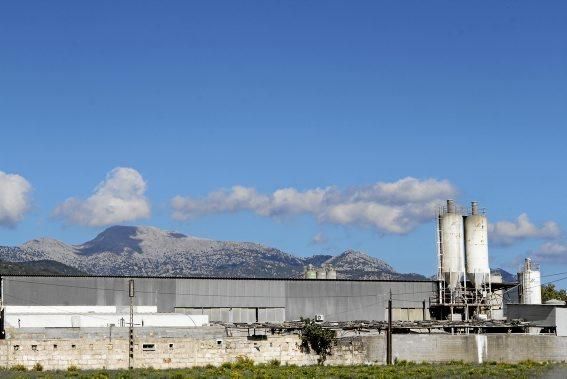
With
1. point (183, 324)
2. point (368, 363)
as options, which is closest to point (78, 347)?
point (183, 324)

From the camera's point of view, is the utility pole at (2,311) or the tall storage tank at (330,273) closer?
the utility pole at (2,311)

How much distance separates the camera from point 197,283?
92750mm

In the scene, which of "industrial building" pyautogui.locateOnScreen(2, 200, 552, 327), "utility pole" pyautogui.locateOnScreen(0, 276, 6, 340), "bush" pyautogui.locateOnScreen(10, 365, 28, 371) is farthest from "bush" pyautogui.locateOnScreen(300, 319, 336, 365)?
"utility pole" pyautogui.locateOnScreen(0, 276, 6, 340)

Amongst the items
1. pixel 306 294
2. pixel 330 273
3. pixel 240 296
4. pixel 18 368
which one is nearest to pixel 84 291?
pixel 240 296

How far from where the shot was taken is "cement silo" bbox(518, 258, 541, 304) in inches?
4241

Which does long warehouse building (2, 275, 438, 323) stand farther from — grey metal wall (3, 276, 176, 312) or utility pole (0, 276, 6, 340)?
utility pole (0, 276, 6, 340)

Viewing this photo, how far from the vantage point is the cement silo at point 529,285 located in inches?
4241

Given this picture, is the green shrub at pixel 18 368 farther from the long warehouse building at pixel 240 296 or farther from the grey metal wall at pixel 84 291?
the long warehouse building at pixel 240 296

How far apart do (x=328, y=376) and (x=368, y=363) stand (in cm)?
1372

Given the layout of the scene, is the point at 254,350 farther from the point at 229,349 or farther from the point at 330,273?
the point at 330,273

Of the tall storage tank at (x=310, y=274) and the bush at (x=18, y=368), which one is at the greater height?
the tall storage tank at (x=310, y=274)

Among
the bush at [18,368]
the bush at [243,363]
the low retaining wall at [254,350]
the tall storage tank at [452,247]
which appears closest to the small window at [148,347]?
the low retaining wall at [254,350]

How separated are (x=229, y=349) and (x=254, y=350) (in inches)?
72.8

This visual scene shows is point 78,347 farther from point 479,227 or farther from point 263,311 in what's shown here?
point 479,227
